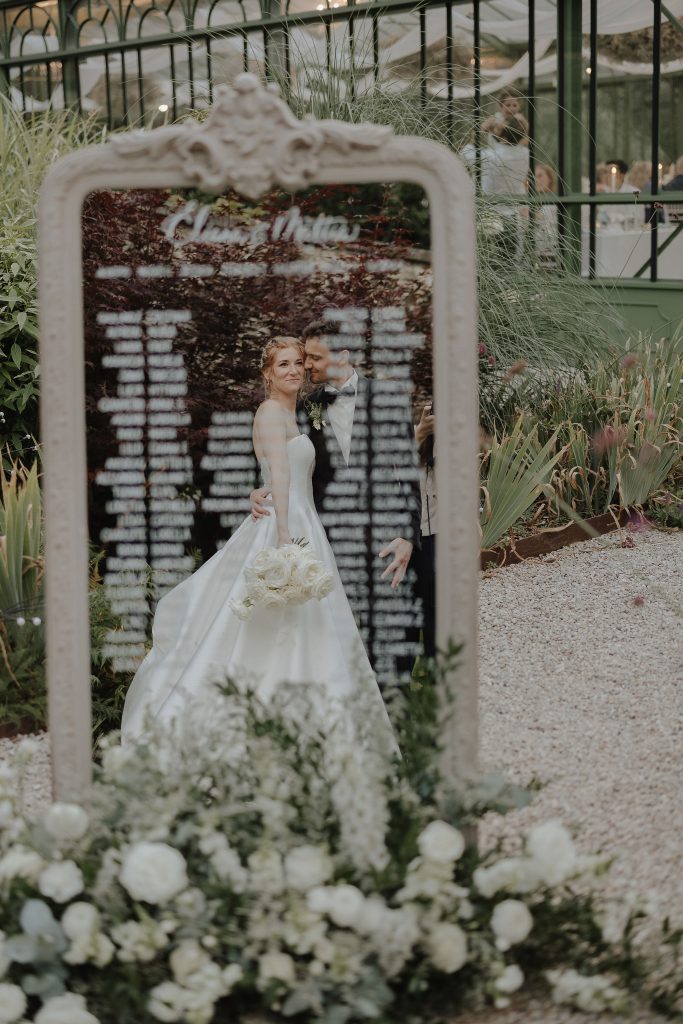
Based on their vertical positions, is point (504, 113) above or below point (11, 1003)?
above

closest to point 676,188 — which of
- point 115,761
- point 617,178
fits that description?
point 617,178

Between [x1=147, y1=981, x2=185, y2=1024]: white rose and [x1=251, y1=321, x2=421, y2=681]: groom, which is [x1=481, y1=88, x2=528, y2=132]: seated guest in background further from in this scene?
[x1=147, y1=981, x2=185, y2=1024]: white rose

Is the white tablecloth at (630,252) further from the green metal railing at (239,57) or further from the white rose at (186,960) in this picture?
the white rose at (186,960)

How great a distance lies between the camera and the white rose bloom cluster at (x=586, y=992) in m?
2.13

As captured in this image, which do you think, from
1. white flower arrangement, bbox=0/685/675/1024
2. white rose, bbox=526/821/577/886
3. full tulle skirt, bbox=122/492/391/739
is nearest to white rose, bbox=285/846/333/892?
white flower arrangement, bbox=0/685/675/1024

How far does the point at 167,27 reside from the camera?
1170 cm

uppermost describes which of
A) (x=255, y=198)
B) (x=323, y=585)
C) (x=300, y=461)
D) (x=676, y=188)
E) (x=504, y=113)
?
(x=504, y=113)

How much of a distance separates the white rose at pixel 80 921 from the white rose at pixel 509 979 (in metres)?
0.69

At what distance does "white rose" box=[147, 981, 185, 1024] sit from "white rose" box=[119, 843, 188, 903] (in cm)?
14

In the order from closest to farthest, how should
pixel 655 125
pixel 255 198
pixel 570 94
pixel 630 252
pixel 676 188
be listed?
1. pixel 255 198
2. pixel 655 125
3. pixel 676 188
4. pixel 630 252
5. pixel 570 94

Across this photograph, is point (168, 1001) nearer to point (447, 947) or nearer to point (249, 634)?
point (447, 947)

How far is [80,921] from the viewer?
6.97 ft

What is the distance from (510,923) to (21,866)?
864mm

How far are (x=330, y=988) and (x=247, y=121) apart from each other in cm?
164
